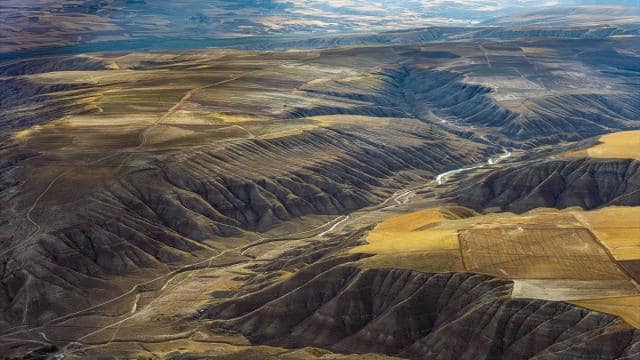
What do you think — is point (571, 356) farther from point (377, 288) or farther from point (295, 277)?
point (295, 277)

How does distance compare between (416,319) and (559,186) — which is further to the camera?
(559,186)

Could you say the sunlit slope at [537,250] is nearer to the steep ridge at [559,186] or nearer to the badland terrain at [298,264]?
the badland terrain at [298,264]

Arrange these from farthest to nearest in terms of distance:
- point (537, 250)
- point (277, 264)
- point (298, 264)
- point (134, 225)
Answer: point (134, 225) → point (277, 264) → point (298, 264) → point (537, 250)

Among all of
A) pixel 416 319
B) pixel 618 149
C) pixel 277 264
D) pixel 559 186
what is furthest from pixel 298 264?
pixel 618 149

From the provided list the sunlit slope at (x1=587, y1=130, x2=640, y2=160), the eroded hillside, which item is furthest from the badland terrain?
the sunlit slope at (x1=587, y1=130, x2=640, y2=160)

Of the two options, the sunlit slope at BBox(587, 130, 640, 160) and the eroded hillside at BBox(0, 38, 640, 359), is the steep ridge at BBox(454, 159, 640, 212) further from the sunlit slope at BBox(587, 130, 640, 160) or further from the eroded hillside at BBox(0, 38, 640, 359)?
the sunlit slope at BBox(587, 130, 640, 160)

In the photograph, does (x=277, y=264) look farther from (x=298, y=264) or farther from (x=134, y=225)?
(x=134, y=225)

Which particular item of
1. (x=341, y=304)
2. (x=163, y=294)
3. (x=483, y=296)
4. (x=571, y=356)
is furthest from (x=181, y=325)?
(x=571, y=356)
